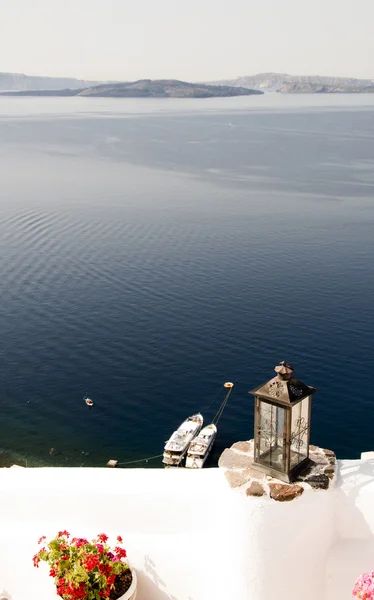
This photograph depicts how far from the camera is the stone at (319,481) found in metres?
7.86

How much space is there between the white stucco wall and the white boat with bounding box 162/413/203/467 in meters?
20.8

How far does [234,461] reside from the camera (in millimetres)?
8289

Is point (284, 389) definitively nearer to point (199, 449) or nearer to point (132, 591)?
point (132, 591)

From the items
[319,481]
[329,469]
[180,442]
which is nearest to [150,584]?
[319,481]

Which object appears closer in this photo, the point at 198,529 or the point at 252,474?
the point at 252,474

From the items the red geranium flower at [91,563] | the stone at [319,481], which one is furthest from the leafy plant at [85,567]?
the stone at [319,481]

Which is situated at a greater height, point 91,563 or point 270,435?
point 270,435

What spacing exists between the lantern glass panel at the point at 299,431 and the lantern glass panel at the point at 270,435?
0.52 ft

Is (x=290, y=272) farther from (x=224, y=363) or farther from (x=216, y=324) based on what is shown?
(x=224, y=363)

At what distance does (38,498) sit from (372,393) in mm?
27615

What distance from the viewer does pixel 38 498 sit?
8.55m

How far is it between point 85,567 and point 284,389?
3237 millimetres

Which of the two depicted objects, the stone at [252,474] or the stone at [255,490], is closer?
the stone at [255,490]

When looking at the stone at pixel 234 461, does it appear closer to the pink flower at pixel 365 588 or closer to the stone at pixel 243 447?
the stone at pixel 243 447
